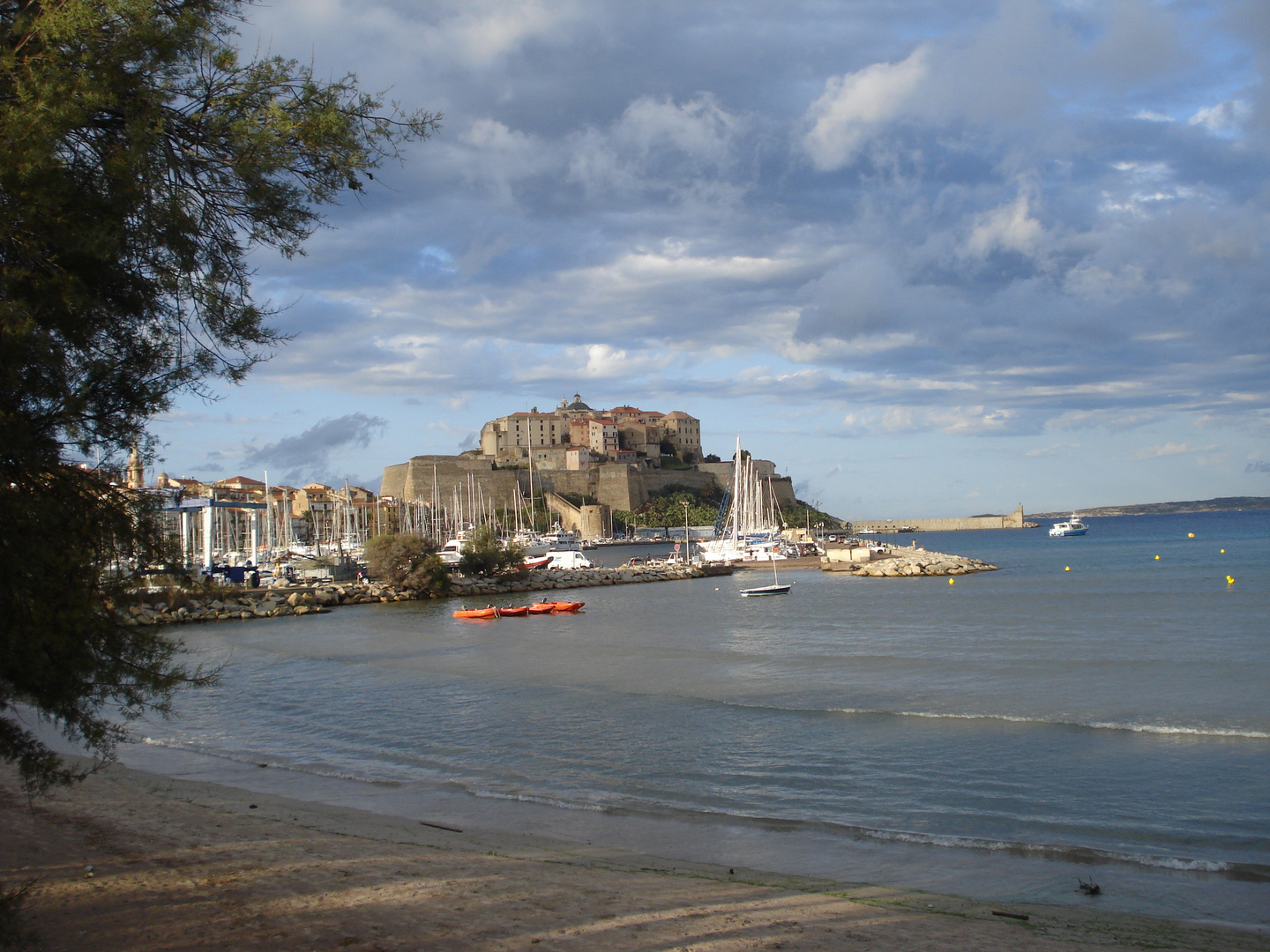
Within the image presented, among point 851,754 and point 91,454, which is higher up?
point 91,454

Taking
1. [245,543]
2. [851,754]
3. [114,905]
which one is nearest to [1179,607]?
[851,754]

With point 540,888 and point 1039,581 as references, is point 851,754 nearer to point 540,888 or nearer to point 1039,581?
point 540,888

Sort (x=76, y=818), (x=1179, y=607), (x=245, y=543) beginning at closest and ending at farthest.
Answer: (x=76, y=818) < (x=1179, y=607) < (x=245, y=543)

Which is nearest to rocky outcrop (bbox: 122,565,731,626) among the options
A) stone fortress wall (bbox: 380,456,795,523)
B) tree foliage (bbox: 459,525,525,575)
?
tree foliage (bbox: 459,525,525,575)

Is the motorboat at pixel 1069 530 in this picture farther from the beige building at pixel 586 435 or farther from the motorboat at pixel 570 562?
the motorboat at pixel 570 562

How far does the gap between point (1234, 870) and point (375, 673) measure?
15.1 m

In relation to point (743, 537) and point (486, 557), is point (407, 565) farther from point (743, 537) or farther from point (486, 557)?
point (743, 537)

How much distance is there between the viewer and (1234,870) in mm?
6723

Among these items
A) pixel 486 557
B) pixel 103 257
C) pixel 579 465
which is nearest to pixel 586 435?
pixel 579 465

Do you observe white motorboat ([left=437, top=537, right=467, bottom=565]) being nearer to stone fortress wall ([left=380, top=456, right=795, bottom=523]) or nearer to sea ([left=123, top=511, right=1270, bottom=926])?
sea ([left=123, top=511, right=1270, bottom=926])

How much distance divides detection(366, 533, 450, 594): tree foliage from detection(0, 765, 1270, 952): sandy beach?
31.0 m

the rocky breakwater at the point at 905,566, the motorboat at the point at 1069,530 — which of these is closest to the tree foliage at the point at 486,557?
the rocky breakwater at the point at 905,566

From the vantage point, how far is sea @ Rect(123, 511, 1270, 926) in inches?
287

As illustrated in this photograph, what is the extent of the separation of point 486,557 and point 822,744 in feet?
110
